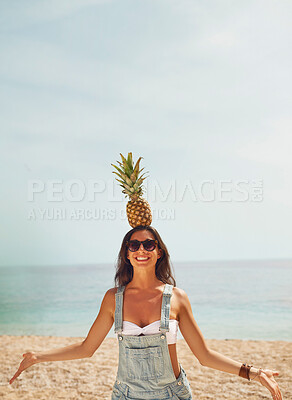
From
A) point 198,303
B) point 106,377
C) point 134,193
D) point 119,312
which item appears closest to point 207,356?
point 119,312

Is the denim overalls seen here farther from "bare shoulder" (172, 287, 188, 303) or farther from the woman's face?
the woman's face

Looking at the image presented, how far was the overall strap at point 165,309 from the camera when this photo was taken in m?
2.88

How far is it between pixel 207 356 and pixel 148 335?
1.34 feet

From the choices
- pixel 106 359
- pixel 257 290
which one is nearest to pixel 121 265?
pixel 106 359

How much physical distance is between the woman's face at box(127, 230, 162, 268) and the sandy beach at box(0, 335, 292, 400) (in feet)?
11.3

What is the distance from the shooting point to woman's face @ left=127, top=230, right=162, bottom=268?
312 centimetres

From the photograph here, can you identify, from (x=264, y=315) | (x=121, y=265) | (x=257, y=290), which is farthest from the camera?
(x=257, y=290)

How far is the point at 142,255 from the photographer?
3.13 m

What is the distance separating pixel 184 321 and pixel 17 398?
3.88 m

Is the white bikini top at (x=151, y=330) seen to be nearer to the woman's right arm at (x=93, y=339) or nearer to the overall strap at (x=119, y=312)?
the overall strap at (x=119, y=312)

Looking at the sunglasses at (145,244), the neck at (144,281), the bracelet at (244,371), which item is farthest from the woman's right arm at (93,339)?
the bracelet at (244,371)

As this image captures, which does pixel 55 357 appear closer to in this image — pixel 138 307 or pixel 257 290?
pixel 138 307

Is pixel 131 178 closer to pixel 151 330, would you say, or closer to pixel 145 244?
pixel 145 244

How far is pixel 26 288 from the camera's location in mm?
28422
